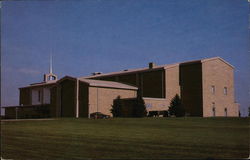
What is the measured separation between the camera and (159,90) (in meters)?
47.6

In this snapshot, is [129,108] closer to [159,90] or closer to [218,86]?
[159,90]

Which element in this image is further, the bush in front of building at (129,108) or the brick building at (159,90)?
the brick building at (159,90)

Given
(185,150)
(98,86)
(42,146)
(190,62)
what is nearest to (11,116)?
(98,86)

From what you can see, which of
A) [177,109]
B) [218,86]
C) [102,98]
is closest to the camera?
[177,109]

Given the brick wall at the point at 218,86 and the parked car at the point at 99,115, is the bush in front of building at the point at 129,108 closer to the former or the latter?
the parked car at the point at 99,115

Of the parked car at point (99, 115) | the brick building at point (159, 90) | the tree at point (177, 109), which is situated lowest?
the parked car at point (99, 115)

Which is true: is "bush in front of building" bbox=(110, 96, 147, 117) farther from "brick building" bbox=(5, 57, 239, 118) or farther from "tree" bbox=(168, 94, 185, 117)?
"tree" bbox=(168, 94, 185, 117)

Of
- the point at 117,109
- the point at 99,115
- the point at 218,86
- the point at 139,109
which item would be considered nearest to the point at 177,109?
the point at 139,109

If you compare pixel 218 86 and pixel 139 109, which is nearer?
pixel 139 109

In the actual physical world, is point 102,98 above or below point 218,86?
below

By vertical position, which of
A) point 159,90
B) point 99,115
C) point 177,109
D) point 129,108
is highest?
point 159,90

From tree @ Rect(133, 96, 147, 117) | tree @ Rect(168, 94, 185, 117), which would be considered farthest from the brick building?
tree @ Rect(168, 94, 185, 117)

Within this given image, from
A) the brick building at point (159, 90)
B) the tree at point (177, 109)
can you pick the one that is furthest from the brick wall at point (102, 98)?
the tree at point (177, 109)

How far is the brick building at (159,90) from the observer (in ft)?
143
